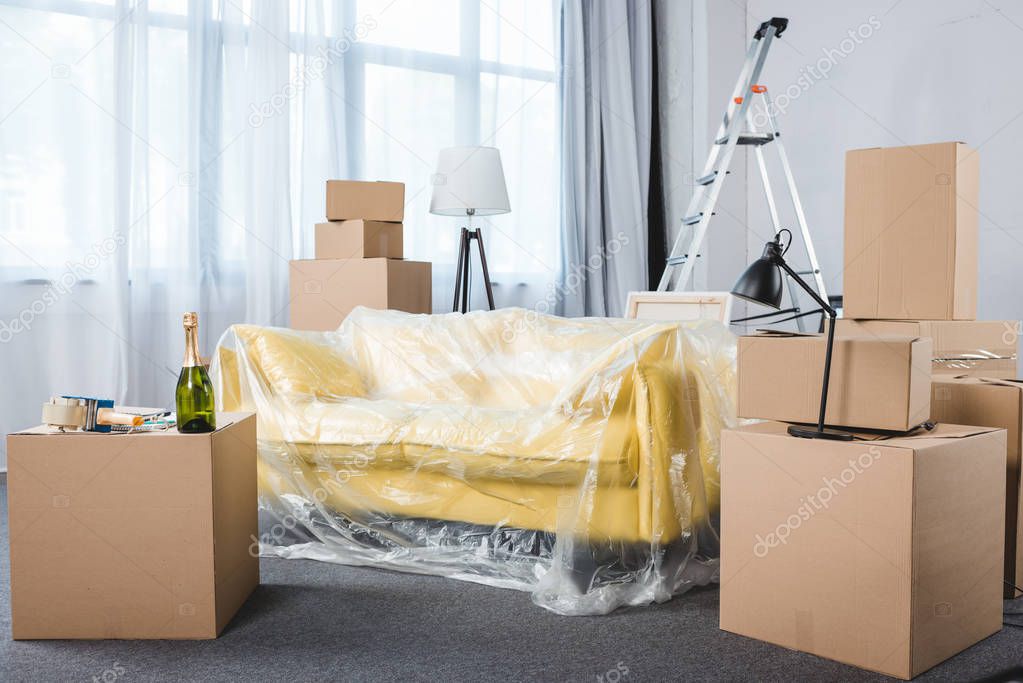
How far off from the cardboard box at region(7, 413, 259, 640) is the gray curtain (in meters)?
3.06

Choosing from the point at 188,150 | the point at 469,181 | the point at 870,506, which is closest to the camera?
the point at 870,506

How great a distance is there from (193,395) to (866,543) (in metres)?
1.27

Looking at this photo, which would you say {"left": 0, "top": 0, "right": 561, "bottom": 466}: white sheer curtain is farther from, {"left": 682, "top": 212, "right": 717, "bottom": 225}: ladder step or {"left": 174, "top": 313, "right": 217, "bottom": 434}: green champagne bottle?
{"left": 174, "top": 313, "right": 217, "bottom": 434}: green champagne bottle

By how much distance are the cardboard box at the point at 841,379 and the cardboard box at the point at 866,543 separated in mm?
52

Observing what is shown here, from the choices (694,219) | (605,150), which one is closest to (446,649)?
(694,219)

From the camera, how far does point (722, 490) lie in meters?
1.67

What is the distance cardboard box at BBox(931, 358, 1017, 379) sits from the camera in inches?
84.7

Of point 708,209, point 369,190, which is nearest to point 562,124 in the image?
point 708,209

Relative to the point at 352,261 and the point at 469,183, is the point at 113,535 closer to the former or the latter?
the point at 352,261

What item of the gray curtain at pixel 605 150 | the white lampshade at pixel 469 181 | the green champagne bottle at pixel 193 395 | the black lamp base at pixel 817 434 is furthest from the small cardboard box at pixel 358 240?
the black lamp base at pixel 817 434

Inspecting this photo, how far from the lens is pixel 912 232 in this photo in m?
2.13

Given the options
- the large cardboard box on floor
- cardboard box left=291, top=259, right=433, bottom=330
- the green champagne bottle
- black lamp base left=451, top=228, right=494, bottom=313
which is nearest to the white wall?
the large cardboard box on floor

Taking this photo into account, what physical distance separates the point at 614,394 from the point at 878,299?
772mm

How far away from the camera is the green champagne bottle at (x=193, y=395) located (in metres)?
1.68
